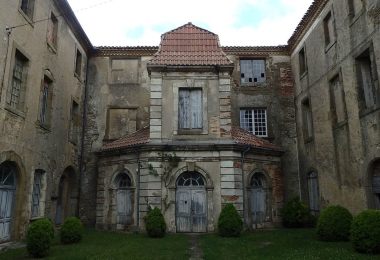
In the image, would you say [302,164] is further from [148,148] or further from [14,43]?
[14,43]

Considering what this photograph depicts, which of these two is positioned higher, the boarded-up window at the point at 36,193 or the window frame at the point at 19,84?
the window frame at the point at 19,84

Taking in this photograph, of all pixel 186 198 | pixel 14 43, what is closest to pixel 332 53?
pixel 186 198

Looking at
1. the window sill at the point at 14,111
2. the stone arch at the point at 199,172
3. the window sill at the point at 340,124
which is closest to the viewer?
the window sill at the point at 14,111

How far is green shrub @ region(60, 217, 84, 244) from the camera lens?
1112cm

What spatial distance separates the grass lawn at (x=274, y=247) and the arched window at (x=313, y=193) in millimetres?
3053

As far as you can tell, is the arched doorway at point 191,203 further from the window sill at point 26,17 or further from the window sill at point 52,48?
the window sill at point 26,17

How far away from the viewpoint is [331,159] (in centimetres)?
1394

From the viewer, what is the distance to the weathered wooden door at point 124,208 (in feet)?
47.9

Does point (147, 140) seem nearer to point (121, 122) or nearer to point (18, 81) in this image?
point (121, 122)

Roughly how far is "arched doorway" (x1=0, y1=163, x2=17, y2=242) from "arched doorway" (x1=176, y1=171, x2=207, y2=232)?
6.10 meters

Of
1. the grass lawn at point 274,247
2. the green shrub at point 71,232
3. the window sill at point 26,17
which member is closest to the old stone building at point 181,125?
the window sill at point 26,17

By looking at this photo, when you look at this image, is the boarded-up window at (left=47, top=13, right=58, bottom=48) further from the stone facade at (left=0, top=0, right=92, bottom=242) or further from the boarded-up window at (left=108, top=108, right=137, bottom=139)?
the boarded-up window at (left=108, top=108, right=137, bottom=139)

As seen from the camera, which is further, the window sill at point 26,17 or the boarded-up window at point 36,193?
the boarded-up window at point 36,193

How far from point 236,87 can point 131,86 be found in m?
5.96
